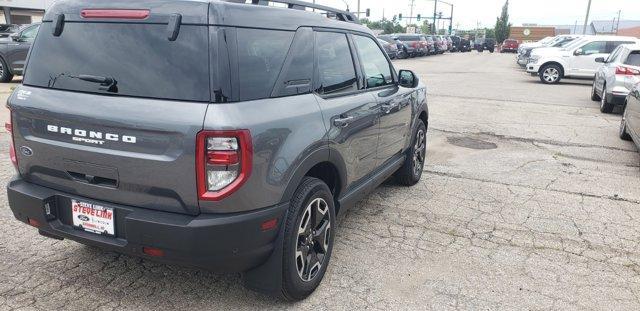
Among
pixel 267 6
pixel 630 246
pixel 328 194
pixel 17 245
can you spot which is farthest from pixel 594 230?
pixel 17 245

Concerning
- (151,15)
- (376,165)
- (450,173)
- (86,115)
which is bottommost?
(450,173)

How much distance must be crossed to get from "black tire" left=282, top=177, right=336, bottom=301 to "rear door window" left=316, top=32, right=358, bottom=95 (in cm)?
69

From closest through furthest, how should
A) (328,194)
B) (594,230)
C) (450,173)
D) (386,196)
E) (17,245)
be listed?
(328,194) < (17,245) < (594,230) < (386,196) < (450,173)

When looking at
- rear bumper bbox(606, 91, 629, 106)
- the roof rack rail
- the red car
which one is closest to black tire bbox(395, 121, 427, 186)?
the roof rack rail

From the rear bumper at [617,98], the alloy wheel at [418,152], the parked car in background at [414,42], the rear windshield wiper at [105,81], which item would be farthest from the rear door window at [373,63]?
the parked car in background at [414,42]

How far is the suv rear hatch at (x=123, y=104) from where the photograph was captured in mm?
2508

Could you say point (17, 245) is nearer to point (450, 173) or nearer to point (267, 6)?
point (267, 6)

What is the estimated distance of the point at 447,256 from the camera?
12.7ft

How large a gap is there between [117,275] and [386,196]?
2786 mm

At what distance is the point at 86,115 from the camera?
2637 mm

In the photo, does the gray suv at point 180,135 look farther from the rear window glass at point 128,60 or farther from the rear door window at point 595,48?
the rear door window at point 595,48

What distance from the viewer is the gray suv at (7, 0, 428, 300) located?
2504 millimetres

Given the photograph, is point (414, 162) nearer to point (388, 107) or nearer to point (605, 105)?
point (388, 107)

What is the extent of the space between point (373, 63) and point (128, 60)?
2.26m
